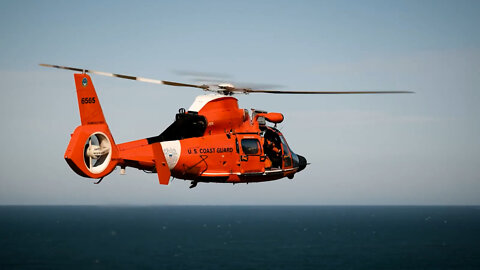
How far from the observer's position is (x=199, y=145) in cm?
2211

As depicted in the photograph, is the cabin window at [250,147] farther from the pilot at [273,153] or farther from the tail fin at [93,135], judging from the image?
the tail fin at [93,135]

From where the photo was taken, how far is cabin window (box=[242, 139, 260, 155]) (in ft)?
77.3

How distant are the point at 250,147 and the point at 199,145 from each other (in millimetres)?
2739

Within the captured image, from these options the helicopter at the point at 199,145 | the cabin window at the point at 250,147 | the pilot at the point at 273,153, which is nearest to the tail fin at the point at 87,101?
the helicopter at the point at 199,145

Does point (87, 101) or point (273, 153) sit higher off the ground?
point (87, 101)

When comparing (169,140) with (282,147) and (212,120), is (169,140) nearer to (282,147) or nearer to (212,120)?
(212,120)

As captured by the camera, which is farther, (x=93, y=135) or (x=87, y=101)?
(x=87, y=101)

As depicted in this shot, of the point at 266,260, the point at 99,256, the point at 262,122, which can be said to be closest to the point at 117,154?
the point at 262,122


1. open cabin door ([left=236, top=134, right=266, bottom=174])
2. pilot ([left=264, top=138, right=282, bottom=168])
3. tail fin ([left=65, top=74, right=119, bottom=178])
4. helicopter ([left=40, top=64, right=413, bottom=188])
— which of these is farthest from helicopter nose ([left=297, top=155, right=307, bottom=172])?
tail fin ([left=65, top=74, right=119, bottom=178])

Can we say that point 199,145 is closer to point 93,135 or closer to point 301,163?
point 93,135

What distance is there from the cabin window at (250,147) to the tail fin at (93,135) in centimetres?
633

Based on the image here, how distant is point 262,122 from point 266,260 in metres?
164

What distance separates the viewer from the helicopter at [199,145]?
1897 centimetres

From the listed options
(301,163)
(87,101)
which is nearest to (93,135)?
(87,101)
